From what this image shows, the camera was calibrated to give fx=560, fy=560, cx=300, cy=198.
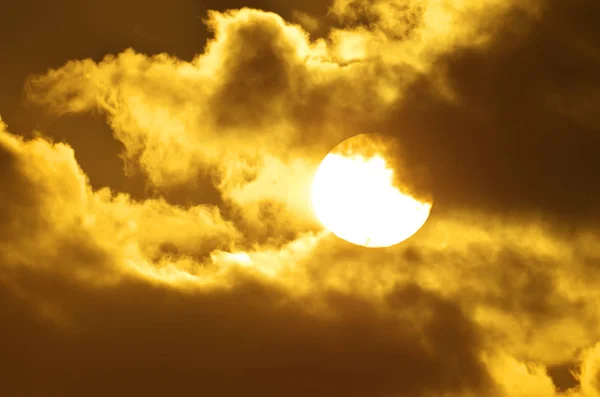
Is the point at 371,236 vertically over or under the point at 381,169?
under

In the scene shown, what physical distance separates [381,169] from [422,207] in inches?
213

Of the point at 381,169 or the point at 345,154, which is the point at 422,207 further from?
the point at 345,154

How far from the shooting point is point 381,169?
45.8m

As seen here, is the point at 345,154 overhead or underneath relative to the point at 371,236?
overhead

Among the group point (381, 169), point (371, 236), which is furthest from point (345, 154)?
point (371, 236)

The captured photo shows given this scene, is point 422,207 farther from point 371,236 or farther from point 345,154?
point 345,154

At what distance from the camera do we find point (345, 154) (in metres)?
45.9

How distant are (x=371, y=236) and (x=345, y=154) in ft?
23.7

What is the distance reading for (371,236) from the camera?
46844mm

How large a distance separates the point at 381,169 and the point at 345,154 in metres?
3.19

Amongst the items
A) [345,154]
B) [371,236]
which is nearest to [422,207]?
[371,236]

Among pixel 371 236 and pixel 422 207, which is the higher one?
pixel 422 207

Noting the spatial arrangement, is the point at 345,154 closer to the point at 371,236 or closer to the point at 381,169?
the point at 381,169

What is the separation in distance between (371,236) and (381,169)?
5700 millimetres
